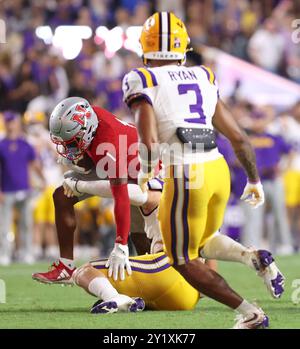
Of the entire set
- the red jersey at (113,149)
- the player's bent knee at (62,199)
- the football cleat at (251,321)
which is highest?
the red jersey at (113,149)

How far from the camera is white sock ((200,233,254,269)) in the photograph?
20.2ft

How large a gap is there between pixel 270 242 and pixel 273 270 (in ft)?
23.5

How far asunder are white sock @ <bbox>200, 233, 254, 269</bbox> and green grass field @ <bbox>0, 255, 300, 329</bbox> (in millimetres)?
365

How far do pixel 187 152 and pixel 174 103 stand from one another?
28cm

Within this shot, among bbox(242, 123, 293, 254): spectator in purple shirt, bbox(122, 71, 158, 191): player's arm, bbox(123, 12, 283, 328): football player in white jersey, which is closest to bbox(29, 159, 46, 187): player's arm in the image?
bbox(242, 123, 293, 254): spectator in purple shirt

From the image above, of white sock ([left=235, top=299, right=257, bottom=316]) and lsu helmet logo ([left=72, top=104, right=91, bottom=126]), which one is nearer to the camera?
white sock ([left=235, top=299, right=257, bottom=316])

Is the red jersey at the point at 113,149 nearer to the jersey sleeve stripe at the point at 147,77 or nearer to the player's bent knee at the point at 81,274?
the player's bent knee at the point at 81,274

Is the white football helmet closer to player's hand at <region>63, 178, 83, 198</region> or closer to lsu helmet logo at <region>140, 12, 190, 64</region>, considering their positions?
player's hand at <region>63, 178, 83, 198</region>

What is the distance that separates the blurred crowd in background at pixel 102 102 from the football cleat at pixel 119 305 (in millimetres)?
5722

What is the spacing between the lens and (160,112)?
5754mm

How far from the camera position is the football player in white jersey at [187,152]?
5617 mm

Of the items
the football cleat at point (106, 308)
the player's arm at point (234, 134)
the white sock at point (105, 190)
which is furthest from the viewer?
the white sock at point (105, 190)

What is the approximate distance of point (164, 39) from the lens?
5977 millimetres

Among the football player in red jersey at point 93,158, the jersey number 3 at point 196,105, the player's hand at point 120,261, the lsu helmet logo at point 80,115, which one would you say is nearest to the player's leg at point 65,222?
the football player in red jersey at point 93,158
